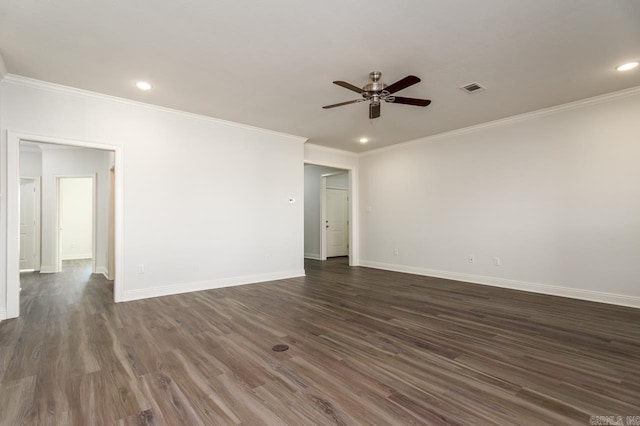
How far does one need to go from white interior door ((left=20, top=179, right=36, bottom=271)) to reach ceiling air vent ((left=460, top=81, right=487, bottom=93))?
8.94m

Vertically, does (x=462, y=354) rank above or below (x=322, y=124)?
below

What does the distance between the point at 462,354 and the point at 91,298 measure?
4858 millimetres

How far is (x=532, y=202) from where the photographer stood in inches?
187

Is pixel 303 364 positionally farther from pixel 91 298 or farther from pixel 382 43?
pixel 91 298

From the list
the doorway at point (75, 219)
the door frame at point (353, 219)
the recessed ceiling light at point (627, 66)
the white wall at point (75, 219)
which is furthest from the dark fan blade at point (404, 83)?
the white wall at point (75, 219)

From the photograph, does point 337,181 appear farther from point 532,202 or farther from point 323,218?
point 532,202

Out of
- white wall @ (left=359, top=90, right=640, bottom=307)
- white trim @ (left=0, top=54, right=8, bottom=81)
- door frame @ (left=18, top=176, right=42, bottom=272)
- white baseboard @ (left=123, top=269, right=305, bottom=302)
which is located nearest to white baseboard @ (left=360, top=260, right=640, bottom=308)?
white wall @ (left=359, top=90, right=640, bottom=307)

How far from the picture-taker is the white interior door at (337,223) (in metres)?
8.90

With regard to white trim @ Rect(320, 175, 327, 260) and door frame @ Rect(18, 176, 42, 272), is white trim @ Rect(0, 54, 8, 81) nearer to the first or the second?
door frame @ Rect(18, 176, 42, 272)

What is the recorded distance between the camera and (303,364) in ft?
7.59

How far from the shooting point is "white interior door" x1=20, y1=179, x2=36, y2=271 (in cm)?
691

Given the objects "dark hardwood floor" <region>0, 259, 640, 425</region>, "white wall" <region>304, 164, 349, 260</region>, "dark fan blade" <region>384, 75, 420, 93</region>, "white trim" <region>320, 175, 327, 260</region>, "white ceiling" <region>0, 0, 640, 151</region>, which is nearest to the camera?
"dark hardwood floor" <region>0, 259, 640, 425</region>

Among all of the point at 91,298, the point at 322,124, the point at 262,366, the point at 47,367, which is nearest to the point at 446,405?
the point at 262,366

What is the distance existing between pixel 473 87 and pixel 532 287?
3.18 m
